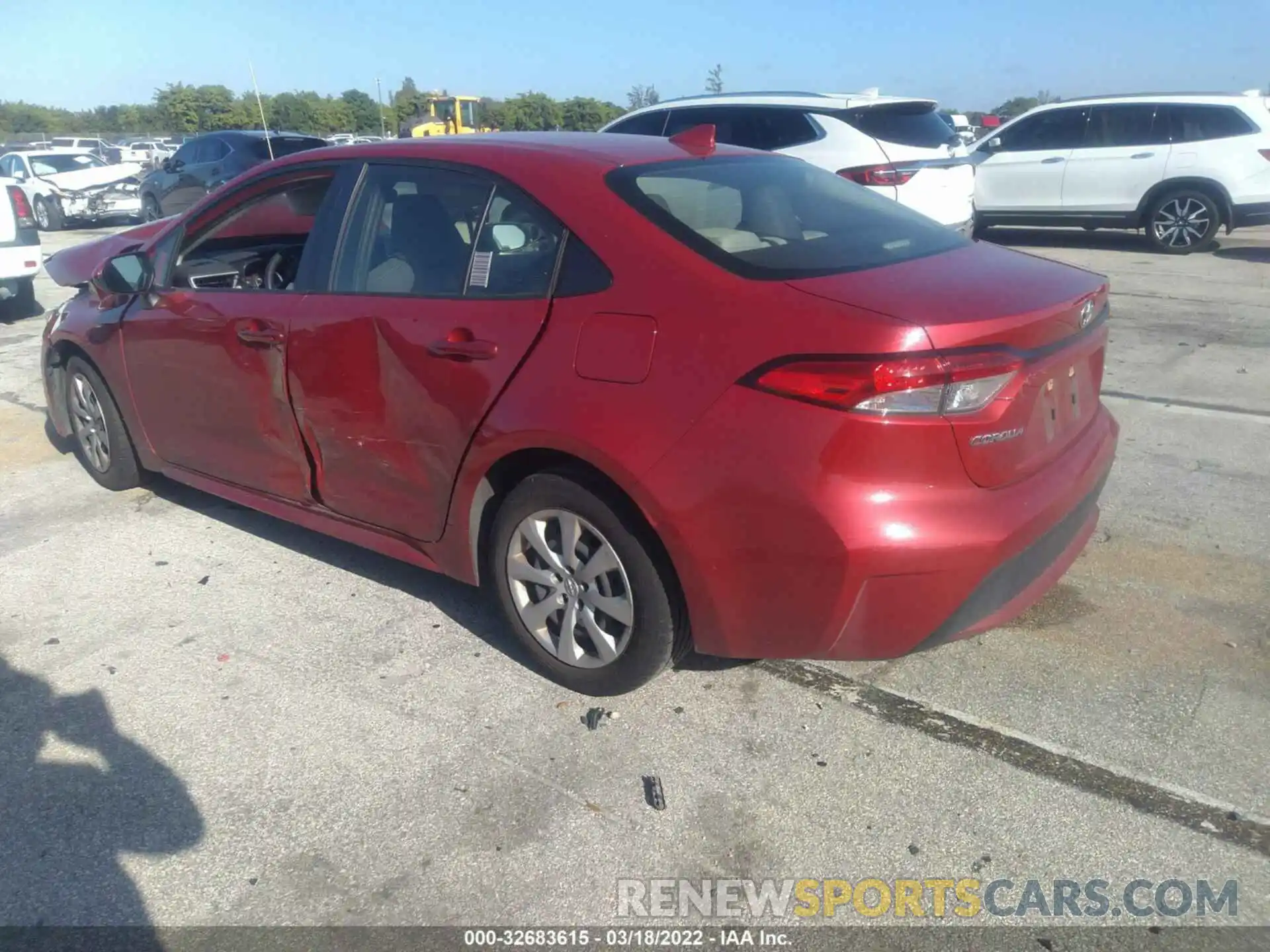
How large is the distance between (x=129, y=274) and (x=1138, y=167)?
1179cm


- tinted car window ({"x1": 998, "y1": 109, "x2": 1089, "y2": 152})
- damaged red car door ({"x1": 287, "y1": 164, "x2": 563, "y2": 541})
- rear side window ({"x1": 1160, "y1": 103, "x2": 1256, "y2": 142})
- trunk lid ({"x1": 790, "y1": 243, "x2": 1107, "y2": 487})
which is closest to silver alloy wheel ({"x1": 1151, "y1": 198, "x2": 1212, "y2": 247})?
rear side window ({"x1": 1160, "y1": 103, "x2": 1256, "y2": 142})

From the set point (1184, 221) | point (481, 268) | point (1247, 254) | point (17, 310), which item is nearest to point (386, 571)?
point (481, 268)

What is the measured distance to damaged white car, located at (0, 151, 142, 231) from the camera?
20.0 meters

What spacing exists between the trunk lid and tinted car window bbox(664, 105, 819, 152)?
6.73m

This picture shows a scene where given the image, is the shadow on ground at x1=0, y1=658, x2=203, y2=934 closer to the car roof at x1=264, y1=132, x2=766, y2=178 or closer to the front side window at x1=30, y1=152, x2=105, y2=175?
the car roof at x1=264, y1=132, x2=766, y2=178

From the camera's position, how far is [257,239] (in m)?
5.30

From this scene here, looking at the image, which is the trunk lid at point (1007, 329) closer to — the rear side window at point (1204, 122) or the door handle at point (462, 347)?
the door handle at point (462, 347)

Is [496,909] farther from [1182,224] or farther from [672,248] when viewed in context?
[1182,224]

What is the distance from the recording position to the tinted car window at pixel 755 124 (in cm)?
955

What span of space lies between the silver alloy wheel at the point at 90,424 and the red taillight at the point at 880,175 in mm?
6203

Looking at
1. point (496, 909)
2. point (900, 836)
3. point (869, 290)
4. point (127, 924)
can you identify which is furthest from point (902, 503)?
point (127, 924)

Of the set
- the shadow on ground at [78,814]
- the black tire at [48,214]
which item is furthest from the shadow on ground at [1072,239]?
the black tire at [48,214]

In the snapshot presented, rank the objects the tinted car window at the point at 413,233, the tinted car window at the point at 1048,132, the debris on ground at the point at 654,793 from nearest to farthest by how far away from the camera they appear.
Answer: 1. the debris on ground at the point at 654,793
2. the tinted car window at the point at 413,233
3. the tinted car window at the point at 1048,132

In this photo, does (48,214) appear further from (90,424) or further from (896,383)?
(896,383)
